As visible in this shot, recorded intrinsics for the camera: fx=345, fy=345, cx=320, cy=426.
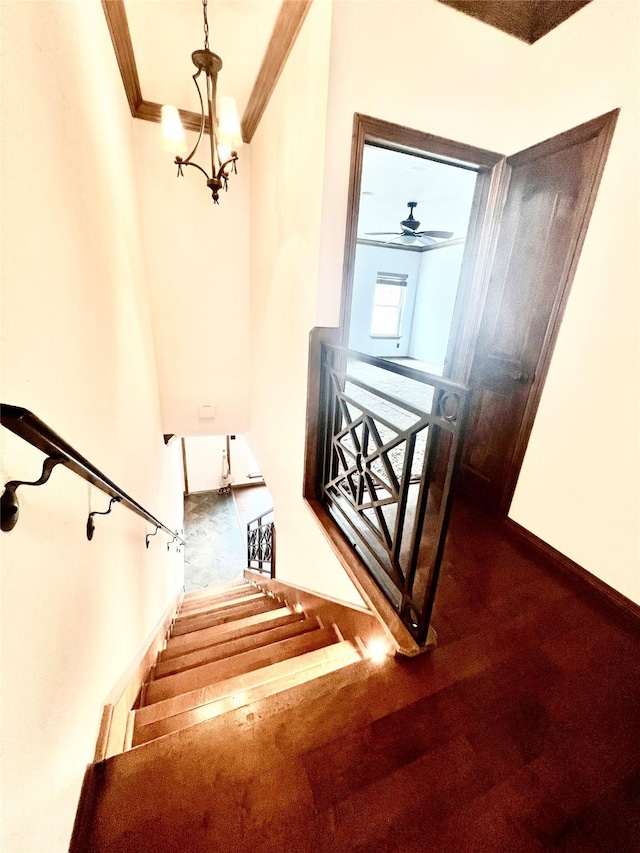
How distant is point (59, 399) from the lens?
1.09 meters

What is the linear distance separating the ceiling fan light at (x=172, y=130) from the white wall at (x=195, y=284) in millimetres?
1259

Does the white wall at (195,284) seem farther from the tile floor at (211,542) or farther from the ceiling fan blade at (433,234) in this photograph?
the ceiling fan blade at (433,234)

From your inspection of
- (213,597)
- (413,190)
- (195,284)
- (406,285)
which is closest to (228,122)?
(195,284)

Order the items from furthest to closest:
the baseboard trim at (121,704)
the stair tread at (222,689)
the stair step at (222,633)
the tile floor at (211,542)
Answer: the tile floor at (211,542), the stair step at (222,633), the stair tread at (222,689), the baseboard trim at (121,704)

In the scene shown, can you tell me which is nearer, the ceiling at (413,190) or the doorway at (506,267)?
the doorway at (506,267)

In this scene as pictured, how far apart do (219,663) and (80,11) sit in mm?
2984

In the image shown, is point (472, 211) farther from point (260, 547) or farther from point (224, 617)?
point (260, 547)

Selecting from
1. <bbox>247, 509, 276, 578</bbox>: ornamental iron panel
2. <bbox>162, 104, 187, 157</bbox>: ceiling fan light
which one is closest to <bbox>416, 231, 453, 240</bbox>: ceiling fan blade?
<bbox>162, 104, 187, 157</bbox>: ceiling fan light

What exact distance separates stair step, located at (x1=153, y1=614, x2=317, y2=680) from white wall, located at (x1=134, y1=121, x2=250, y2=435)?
2.43 meters

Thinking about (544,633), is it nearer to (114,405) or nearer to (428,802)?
(428,802)

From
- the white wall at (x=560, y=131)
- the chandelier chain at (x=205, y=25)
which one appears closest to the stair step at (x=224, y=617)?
the white wall at (x=560, y=131)

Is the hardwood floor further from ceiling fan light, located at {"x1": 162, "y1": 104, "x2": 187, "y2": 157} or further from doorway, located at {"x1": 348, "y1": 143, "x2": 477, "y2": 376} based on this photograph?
doorway, located at {"x1": 348, "y1": 143, "x2": 477, "y2": 376}

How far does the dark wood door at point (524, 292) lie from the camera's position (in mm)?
1693

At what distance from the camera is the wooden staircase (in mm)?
924
